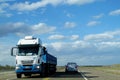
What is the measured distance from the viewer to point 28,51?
33.0 m

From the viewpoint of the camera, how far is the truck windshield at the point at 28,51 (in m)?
32.8

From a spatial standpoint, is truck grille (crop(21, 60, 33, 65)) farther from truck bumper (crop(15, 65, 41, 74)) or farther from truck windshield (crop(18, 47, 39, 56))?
truck windshield (crop(18, 47, 39, 56))

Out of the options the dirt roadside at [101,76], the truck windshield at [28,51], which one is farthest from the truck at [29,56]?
the dirt roadside at [101,76]

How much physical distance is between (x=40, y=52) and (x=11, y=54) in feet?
9.29

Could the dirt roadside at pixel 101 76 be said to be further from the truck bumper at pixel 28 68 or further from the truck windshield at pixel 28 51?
the truck windshield at pixel 28 51

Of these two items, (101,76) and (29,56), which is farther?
(101,76)

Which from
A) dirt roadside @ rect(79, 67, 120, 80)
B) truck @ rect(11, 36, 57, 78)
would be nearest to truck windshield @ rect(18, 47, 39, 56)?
truck @ rect(11, 36, 57, 78)

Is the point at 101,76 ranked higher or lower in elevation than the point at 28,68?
lower

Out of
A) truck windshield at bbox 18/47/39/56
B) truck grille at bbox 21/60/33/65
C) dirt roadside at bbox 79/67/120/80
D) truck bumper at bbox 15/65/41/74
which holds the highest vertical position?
truck windshield at bbox 18/47/39/56

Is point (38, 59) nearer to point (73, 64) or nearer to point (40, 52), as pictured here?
point (40, 52)

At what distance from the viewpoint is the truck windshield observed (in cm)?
3284

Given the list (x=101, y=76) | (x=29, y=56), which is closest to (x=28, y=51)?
(x=29, y=56)

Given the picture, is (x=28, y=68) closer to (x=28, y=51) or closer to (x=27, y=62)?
(x=27, y=62)

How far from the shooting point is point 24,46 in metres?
32.9
